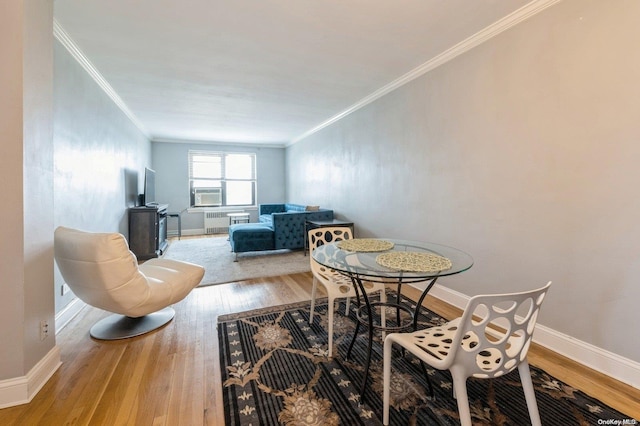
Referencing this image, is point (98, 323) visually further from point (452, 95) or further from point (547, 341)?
point (452, 95)

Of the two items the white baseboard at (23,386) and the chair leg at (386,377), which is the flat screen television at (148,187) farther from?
the chair leg at (386,377)

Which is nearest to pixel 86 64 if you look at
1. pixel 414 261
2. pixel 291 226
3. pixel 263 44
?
pixel 263 44

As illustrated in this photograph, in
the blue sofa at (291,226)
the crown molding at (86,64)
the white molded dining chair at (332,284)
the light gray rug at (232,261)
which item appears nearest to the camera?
the white molded dining chair at (332,284)

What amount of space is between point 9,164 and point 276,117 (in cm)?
398

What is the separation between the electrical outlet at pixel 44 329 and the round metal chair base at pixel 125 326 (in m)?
0.49

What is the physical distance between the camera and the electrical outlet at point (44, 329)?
1.61 meters

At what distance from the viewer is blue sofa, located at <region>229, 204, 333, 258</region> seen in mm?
4555

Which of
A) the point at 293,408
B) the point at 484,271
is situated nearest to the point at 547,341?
the point at 484,271

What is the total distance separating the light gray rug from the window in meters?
2.02

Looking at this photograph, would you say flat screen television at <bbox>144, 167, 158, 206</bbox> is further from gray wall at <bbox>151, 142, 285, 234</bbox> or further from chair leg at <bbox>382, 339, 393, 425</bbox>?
chair leg at <bbox>382, 339, 393, 425</bbox>

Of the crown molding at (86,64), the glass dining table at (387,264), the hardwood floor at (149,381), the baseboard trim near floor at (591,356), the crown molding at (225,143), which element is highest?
the crown molding at (225,143)

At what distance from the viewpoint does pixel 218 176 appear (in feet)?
25.1

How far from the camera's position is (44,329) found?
1630mm

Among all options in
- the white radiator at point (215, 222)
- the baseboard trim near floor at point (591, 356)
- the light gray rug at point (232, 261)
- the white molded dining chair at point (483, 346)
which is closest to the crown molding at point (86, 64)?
the light gray rug at point (232, 261)
